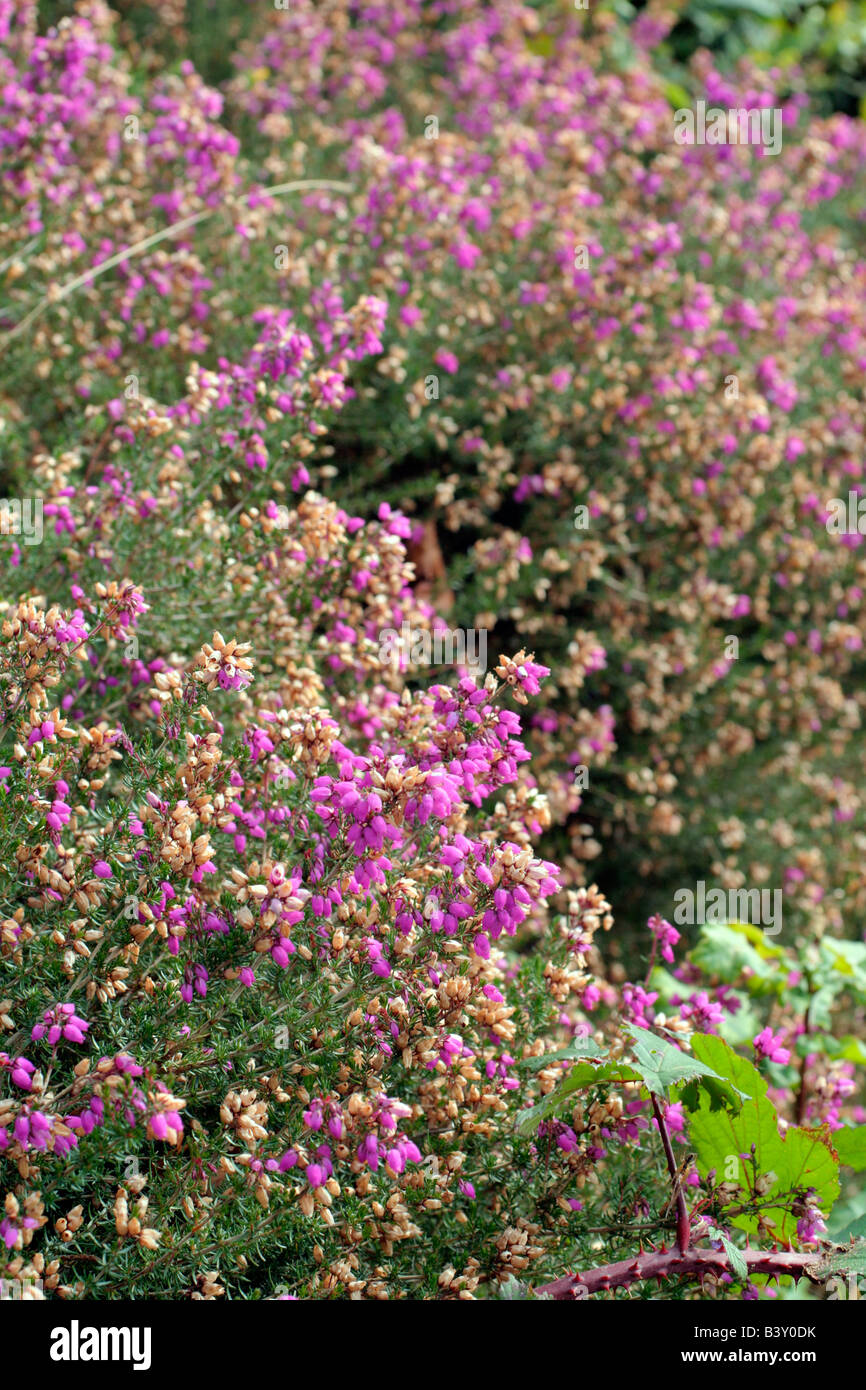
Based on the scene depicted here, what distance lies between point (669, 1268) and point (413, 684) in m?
2.37

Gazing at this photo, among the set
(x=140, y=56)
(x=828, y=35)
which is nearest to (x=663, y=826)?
(x=140, y=56)

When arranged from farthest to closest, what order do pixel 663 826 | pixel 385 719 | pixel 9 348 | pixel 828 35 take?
pixel 828 35
pixel 663 826
pixel 9 348
pixel 385 719

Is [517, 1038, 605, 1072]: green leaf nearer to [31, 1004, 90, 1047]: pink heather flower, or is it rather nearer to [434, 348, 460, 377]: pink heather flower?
[31, 1004, 90, 1047]: pink heather flower

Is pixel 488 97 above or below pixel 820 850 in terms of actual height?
above

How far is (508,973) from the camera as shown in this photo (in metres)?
2.94

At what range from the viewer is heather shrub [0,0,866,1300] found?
7.04ft

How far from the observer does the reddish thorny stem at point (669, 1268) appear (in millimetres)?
2127

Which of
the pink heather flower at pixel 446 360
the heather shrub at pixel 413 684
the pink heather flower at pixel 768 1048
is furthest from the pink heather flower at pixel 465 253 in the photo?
the pink heather flower at pixel 768 1048

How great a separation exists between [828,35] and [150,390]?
9.38 m

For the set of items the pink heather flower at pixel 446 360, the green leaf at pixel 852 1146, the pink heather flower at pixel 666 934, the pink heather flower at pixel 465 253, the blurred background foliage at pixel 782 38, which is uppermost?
the blurred background foliage at pixel 782 38

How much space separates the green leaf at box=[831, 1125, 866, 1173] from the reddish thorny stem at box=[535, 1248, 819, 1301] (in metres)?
0.29

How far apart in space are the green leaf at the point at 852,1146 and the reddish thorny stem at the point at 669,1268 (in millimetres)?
286

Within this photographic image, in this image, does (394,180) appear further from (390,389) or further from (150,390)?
(150,390)

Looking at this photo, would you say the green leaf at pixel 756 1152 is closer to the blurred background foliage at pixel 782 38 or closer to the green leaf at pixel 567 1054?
the green leaf at pixel 567 1054
